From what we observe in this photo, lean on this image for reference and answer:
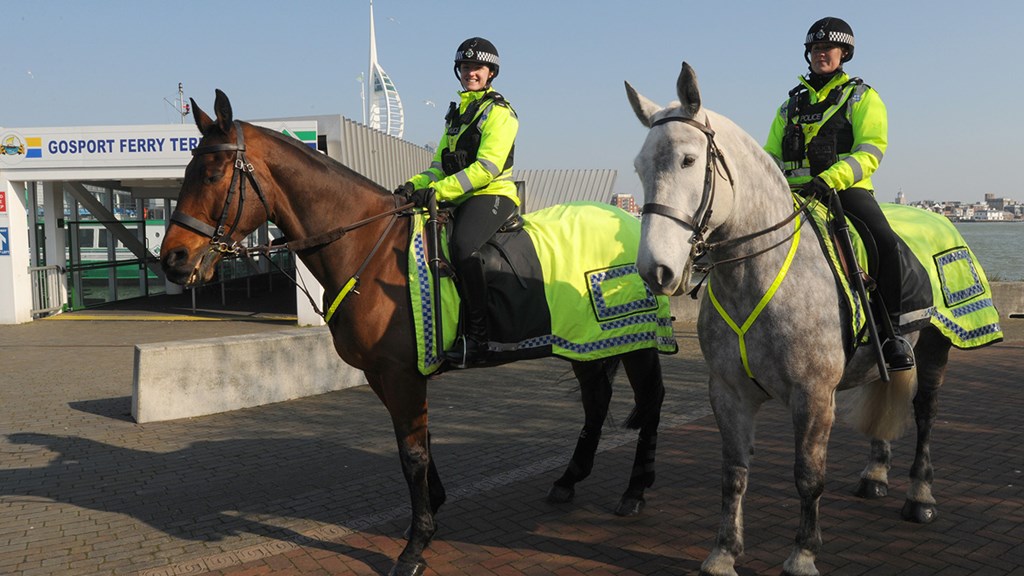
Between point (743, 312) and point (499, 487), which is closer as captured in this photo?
point (743, 312)

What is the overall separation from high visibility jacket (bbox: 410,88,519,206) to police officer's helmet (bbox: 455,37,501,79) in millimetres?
184

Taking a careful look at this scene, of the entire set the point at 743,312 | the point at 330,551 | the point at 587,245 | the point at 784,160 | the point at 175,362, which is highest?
the point at 784,160

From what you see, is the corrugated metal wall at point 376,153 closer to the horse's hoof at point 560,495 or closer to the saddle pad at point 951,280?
the horse's hoof at point 560,495

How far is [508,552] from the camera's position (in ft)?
14.9

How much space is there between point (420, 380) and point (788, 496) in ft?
9.47

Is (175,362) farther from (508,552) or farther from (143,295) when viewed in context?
(143,295)

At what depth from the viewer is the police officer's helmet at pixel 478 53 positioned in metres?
4.85

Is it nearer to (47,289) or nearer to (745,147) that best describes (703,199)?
(745,147)

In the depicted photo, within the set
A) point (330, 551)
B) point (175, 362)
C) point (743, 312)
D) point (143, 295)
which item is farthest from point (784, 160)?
point (143, 295)

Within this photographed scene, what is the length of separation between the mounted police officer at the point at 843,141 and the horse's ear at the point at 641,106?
0.99 meters

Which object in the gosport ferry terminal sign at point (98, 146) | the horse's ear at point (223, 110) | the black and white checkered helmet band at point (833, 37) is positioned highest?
the gosport ferry terminal sign at point (98, 146)

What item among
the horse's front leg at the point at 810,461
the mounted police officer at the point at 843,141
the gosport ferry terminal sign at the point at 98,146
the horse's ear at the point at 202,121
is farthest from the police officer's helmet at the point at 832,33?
the gosport ferry terminal sign at the point at 98,146

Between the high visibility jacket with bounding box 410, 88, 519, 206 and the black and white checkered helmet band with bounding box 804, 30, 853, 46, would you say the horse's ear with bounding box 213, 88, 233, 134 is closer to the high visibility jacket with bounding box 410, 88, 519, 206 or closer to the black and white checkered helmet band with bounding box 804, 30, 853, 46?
the high visibility jacket with bounding box 410, 88, 519, 206

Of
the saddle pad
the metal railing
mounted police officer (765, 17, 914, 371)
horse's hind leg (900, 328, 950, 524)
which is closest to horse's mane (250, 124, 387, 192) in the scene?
mounted police officer (765, 17, 914, 371)
